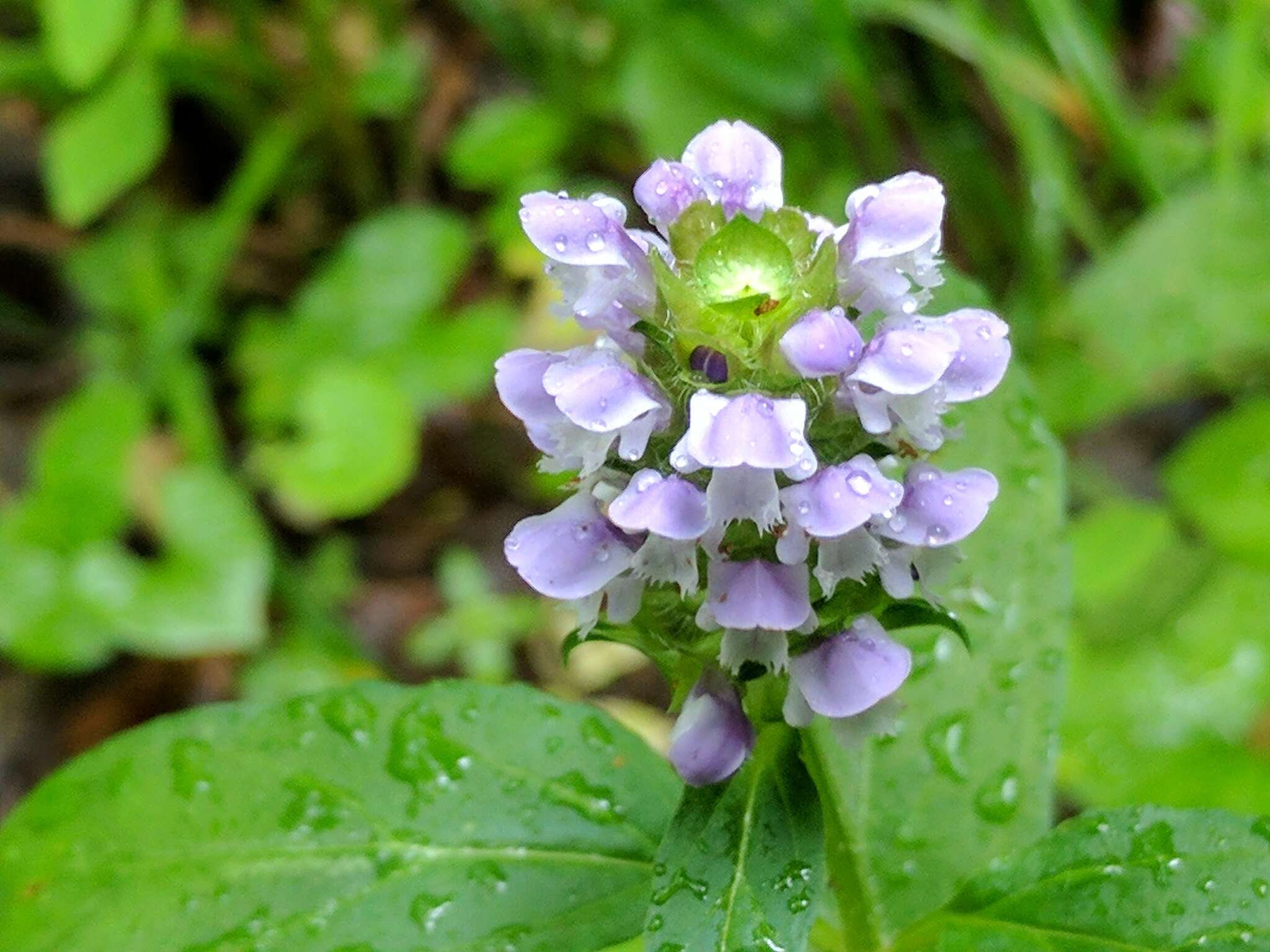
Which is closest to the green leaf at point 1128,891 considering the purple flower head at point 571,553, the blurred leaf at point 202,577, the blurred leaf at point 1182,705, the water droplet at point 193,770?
the purple flower head at point 571,553

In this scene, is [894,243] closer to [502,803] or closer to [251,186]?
[502,803]

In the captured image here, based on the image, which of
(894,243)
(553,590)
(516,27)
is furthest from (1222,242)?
(553,590)

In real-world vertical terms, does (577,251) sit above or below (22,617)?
above

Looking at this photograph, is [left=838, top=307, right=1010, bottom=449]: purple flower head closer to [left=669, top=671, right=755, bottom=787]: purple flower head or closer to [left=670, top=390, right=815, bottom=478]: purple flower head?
[left=670, top=390, right=815, bottom=478]: purple flower head

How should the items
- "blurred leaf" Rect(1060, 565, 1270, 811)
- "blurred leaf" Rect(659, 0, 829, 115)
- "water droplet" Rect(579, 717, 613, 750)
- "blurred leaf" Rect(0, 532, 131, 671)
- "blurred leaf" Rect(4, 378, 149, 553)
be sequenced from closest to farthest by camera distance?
"water droplet" Rect(579, 717, 613, 750) < "blurred leaf" Rect(1060, 565, 1270, 811) < "blurred leaf" Rect(0, 532, 131, 671) < "blurred leaf" Rect(4, 378, 149, 553) < "blurred leaf" Rect(659, 0, 829, 115)

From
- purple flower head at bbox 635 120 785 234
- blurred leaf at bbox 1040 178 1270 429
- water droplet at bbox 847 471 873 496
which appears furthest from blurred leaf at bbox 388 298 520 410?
water droplet at bbox 847 471 873 496

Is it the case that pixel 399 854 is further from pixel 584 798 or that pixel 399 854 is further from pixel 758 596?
pixel 758 596

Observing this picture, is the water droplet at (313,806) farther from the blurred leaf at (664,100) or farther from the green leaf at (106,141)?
the green leaf at (106,141)
